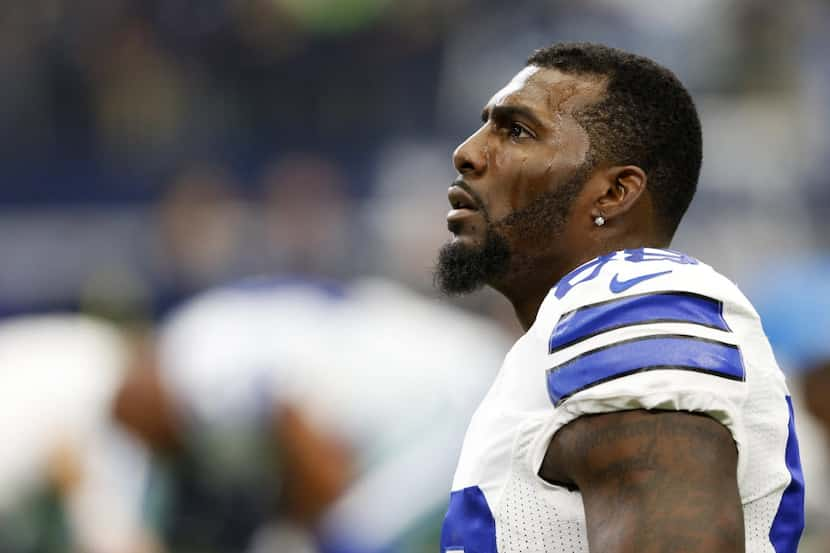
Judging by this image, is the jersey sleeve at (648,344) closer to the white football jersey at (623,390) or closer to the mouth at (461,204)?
the white football jersey at (623,390)

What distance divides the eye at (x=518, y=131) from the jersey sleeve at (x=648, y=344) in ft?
1.45

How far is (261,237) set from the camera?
9094 mm

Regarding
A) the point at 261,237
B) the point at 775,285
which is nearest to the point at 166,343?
the point at 261,237

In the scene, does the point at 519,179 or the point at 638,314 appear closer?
the point at 638,314

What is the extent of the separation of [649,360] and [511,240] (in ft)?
1.97

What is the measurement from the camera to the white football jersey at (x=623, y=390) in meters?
2.19

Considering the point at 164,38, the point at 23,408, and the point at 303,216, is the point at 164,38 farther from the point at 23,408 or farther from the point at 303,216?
the point at 23,408

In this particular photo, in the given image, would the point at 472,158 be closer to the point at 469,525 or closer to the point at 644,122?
the point at 644,122

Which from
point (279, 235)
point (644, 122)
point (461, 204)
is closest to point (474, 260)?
point (461, 204)

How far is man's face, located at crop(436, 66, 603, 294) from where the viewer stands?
2691mm

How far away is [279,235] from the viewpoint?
888 cm

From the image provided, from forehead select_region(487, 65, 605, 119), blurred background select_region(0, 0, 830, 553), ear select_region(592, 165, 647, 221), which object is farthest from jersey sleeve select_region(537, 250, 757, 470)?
blurred background select_region(0, 0, 830, 553)

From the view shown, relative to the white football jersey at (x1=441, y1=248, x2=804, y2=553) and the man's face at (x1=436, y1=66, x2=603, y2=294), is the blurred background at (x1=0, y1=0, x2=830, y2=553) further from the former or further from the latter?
the white football jersey at (x1=441, y1=248, x2=804, y2=553)

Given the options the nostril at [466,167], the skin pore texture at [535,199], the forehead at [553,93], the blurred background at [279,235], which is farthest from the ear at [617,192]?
the blurred background at [279,235]
